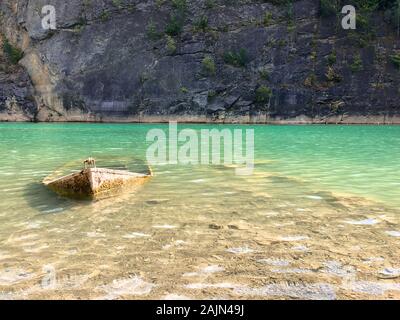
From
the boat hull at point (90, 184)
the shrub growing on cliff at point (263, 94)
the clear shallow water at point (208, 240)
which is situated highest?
the shrub growing on cliff at point (263, 94)

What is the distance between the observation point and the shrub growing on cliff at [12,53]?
68.8 meters

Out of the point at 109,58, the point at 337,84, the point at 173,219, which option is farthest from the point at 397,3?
the point at 173,219

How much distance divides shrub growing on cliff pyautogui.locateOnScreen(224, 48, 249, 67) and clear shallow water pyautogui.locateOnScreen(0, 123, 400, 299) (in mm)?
48850

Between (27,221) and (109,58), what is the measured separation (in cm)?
5881

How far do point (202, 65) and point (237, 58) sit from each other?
16.7 ft

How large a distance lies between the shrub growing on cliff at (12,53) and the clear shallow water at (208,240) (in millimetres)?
64211

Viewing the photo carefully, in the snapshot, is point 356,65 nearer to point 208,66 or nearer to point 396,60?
point 396,60

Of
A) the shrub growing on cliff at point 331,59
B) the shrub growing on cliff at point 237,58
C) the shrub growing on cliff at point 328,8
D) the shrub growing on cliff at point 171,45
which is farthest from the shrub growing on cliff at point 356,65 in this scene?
the shrub growing on cliff at point 171,45

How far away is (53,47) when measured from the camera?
217ft

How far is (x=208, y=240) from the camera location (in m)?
6.69

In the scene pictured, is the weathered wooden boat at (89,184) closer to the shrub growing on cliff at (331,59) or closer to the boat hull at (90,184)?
the boat hull at (90,184)

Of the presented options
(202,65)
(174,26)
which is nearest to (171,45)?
(174,26)

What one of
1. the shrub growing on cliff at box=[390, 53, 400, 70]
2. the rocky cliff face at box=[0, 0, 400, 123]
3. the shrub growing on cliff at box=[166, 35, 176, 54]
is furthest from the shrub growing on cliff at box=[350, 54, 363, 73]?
the shrub growing on cliff at box=[166, 35, 176, 54]

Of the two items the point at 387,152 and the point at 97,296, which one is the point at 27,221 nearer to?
the point at 97,296
